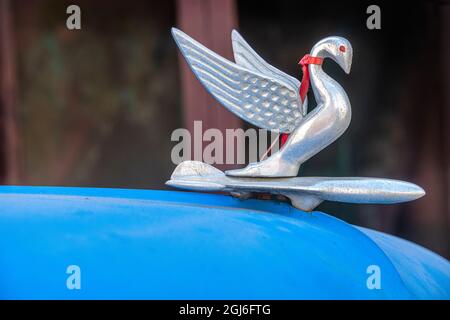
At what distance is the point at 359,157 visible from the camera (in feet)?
10.5

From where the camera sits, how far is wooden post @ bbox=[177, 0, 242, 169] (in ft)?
10.1

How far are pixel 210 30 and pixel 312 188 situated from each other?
179 cm

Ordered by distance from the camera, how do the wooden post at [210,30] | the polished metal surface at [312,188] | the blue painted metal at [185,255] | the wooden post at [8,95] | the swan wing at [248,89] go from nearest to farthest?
the blue painted metal at [185,255] < the polished metal surface at [312,188] < the swan wing at [248,89] < the wooden post at [210,30] < the wooden post at [8,95]

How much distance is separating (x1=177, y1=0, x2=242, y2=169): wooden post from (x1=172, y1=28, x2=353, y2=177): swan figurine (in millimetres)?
1411

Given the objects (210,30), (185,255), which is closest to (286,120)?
(185,255)

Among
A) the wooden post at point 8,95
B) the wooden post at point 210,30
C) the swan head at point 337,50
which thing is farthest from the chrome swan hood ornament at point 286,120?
the wooden post at point 8,95

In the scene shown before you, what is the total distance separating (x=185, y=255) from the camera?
1.30 m

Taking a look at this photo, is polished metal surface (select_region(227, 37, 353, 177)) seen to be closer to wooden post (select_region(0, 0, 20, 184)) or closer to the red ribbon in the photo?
the red ribbon

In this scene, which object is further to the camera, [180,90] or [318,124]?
[180,90]

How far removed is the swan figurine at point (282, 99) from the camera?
157 cm

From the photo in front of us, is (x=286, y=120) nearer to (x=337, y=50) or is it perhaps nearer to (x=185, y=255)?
(x=337, y=50)

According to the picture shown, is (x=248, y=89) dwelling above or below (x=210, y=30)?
below

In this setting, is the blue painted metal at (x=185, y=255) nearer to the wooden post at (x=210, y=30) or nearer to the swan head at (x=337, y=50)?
the swan head at (x=337, y=50)
